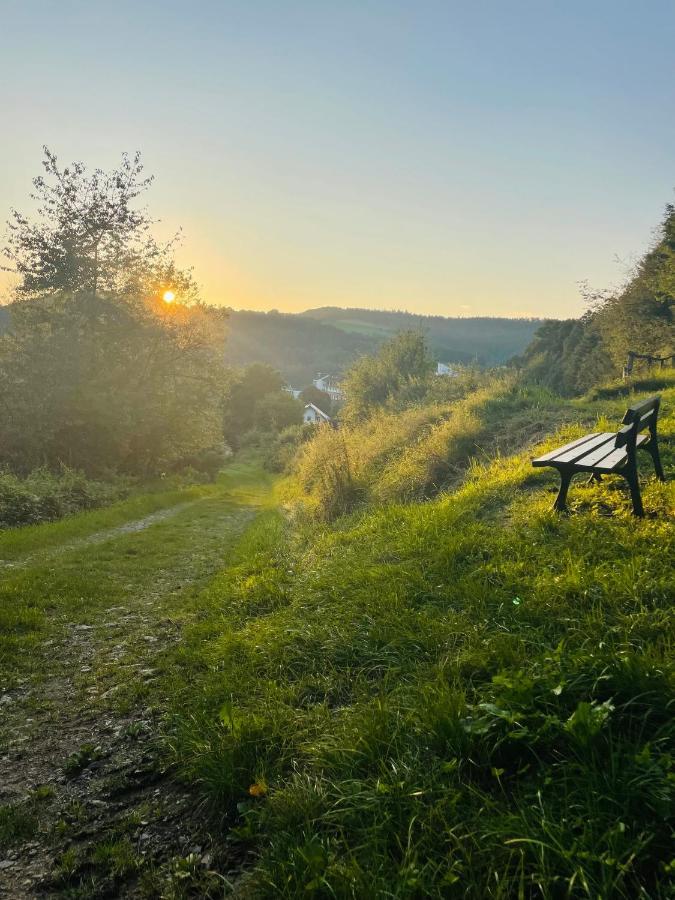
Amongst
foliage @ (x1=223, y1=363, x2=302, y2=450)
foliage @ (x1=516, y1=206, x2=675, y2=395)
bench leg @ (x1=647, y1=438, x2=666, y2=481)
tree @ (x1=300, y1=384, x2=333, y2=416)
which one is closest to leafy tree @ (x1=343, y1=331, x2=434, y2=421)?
foliage @ (x1=516, y1=206, x2=675, y2=395)

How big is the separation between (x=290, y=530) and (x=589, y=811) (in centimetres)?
1004

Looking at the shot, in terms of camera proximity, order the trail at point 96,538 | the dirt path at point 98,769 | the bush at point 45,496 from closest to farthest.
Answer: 1. the dirt path at point 98,769
2. the trail at point 96,538
3. the bush at point 45,496

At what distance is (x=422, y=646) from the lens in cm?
430

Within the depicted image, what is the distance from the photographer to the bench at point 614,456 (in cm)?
579

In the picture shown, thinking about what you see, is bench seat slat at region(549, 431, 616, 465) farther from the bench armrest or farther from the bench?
the bench armrest

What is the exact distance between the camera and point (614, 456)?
6.33 m

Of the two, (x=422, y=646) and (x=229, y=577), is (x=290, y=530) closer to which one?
(x=229, y=577)

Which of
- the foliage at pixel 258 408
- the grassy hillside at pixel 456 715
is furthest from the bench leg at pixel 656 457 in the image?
the foliage at pixel 258 408

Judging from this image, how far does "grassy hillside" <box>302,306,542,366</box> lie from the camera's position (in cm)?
15375

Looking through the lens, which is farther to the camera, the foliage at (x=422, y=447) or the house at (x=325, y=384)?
the house at (x=325, y=384)

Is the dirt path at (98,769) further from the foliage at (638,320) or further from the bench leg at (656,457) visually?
the foliage at (638,320)

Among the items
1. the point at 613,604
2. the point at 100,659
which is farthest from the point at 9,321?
the point at 613,604

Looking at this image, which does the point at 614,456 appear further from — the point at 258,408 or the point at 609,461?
the point at 258,408

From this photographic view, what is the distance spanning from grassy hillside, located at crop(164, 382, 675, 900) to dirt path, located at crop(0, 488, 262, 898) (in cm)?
28
